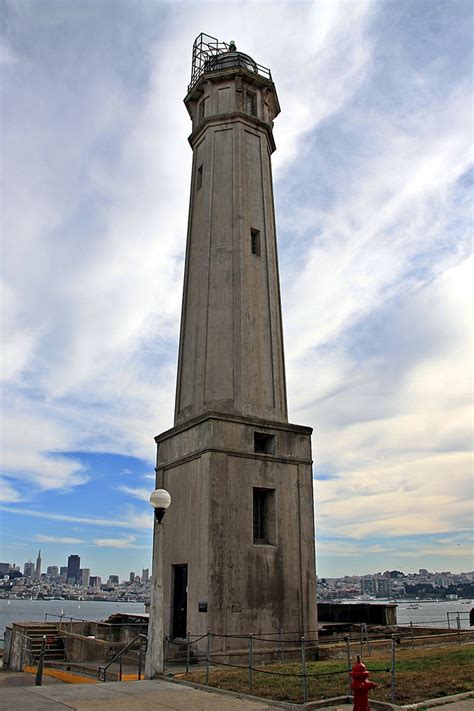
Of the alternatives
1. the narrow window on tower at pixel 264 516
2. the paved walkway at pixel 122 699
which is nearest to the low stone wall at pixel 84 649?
the narrow window on tower at pixel 264 516

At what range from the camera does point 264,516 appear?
733 inches

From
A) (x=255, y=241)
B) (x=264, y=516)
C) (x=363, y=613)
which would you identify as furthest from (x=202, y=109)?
(x=363, y=613)

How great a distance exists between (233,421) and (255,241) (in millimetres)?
7623

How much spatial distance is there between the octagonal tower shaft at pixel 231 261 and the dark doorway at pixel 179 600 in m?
4.89

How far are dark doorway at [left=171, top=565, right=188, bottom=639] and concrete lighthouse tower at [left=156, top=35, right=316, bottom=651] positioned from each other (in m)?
0.05

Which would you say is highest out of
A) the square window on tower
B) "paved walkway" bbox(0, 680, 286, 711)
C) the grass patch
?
the square window on tower

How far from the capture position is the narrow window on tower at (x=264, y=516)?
18.3 metres

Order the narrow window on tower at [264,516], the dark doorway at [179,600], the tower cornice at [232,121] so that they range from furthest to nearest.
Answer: the tower cornice at [232,121]
the narrow window on tower at [264,516]
the dark doorway at [179,600]

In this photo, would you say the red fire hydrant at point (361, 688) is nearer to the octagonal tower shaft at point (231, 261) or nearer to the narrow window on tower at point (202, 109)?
the octagonal tower shaft at point (231, 261)

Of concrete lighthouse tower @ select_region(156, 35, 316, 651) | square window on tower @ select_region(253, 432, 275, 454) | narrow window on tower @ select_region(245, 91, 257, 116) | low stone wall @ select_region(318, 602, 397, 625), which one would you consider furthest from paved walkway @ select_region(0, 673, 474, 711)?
narrow window on tower @ select_region(245, 91, 257, 116)

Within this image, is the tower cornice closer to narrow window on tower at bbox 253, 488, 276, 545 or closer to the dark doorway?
narrow window on tower at bbox 253, 488, 276, 545

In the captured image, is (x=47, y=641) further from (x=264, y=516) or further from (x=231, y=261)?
(x=231, y=261)

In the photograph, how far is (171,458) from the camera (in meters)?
19.9

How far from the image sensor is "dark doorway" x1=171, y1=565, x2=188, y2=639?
59.0 feet
